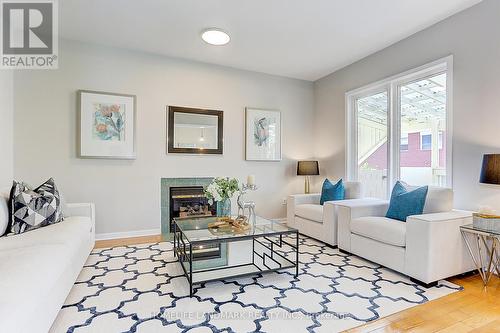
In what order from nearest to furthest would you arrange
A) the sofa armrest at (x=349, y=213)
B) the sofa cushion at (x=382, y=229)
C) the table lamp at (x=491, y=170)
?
the table lamp at (x=491, y=170) → the sofa cushion at (x=382, y=229) → the sofa armrest at (x=349, y=213)

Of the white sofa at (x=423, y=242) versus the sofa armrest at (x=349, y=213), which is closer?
the white sofa at (x=423, y=242)

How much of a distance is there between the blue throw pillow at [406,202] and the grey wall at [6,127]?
422cm

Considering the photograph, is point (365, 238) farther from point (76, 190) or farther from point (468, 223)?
point (76, 190)

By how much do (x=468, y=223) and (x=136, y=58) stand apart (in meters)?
4.32

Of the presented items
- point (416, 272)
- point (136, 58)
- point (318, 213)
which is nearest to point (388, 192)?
point (318, 213)

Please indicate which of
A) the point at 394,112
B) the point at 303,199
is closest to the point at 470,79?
the point at 394,112

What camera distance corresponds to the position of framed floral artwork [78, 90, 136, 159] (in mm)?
3535

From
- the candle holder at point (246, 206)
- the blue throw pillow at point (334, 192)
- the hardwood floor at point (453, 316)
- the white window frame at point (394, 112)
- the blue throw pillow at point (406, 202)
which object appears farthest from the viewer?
the blue throw pillow at point (334, 192)

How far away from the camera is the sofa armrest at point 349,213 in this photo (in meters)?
3.11

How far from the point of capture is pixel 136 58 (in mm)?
3826

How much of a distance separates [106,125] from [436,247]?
3937 millimetres

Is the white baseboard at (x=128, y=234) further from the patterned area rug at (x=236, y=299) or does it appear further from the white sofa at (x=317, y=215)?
the white sofa at (x=317, y=215)

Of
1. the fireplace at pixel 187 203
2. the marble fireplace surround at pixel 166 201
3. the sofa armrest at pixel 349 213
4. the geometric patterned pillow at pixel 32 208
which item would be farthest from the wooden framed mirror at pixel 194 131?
the sofa armrest at pixel 349 213

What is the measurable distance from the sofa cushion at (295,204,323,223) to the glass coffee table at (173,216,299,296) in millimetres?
777
